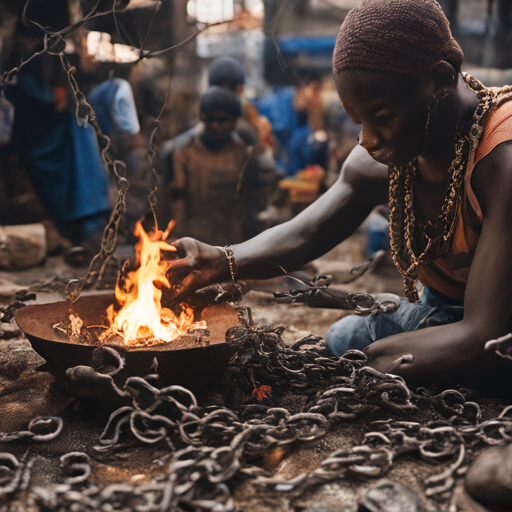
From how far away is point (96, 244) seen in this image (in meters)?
6.30

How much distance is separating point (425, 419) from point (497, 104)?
1.23 meters

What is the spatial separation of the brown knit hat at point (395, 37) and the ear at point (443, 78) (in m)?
0.04

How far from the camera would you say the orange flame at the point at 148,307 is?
244cm

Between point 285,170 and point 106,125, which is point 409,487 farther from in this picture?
point 285,170

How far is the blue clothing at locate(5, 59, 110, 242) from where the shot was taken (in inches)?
244

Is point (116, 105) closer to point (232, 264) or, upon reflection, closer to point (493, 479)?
point (232, 264)

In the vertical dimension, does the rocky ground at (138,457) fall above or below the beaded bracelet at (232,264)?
below

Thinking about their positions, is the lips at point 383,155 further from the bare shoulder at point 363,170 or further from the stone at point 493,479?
the stone at point 493,479

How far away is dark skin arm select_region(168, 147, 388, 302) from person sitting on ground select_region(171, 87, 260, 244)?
337cm

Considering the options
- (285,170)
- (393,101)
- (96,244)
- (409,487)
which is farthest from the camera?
(285,170)

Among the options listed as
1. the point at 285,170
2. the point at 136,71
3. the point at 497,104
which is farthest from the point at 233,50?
the point at 497,104

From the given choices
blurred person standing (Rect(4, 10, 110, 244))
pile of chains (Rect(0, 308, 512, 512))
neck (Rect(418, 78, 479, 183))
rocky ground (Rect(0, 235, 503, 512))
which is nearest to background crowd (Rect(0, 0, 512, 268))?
blurred person standing (Rect(4, 10, 110, 244))

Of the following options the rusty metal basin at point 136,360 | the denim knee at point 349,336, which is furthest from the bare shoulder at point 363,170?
the rusty metal basin at point 136,360

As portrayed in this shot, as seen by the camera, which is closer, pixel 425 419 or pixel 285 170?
pixel 425 419
